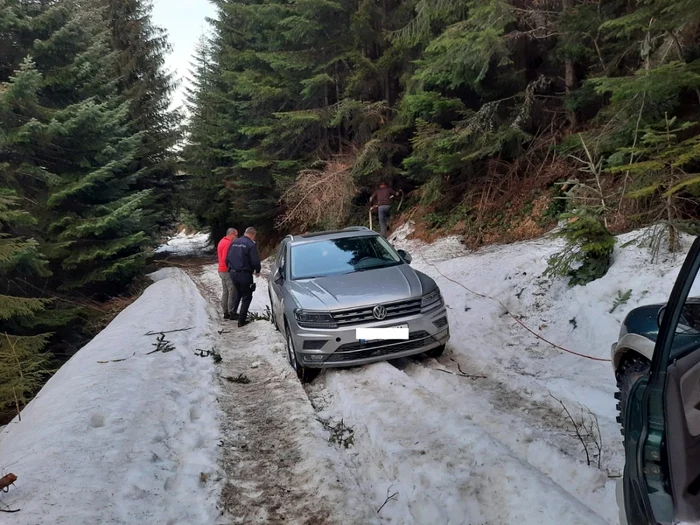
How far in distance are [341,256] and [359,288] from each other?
1.26 meters

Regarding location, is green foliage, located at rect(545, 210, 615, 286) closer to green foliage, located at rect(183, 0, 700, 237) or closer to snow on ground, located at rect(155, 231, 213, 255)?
green foliage, located at rect(183, 0, 700, 237)

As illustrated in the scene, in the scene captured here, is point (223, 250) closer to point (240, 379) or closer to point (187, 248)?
point (240, 379)

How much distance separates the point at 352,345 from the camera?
5191 millimetres

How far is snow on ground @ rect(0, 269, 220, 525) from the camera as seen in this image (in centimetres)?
300

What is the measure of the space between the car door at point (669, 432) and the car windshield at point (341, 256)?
4.44 m

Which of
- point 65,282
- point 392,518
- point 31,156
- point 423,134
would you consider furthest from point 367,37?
point 392,518

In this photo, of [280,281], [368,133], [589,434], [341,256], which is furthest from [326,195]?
[589,434]

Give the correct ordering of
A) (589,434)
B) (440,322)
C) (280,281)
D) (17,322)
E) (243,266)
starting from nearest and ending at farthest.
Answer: (589,434)
(440,322)
(280,281)
(243,266)
(17,322)

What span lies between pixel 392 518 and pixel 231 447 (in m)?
1.79

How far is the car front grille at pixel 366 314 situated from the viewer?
5.20 metres

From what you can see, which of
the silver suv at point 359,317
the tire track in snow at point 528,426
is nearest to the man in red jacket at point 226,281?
the silver suv at point 359,317

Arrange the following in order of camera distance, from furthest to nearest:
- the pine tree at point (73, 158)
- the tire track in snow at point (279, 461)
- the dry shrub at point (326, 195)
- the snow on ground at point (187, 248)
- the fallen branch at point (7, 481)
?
the snow on ground at point (187, 248) < the dry shrub at point (326, 195) < the pine tree at point (73, 158) < the tire track in snow at point (279, 461) < the fallen branch at point (7, 481)

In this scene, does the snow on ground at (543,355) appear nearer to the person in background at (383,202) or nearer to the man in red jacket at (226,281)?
the man in red jacket at (226,281)

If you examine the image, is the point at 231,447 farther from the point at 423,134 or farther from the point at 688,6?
the point at 423,134
